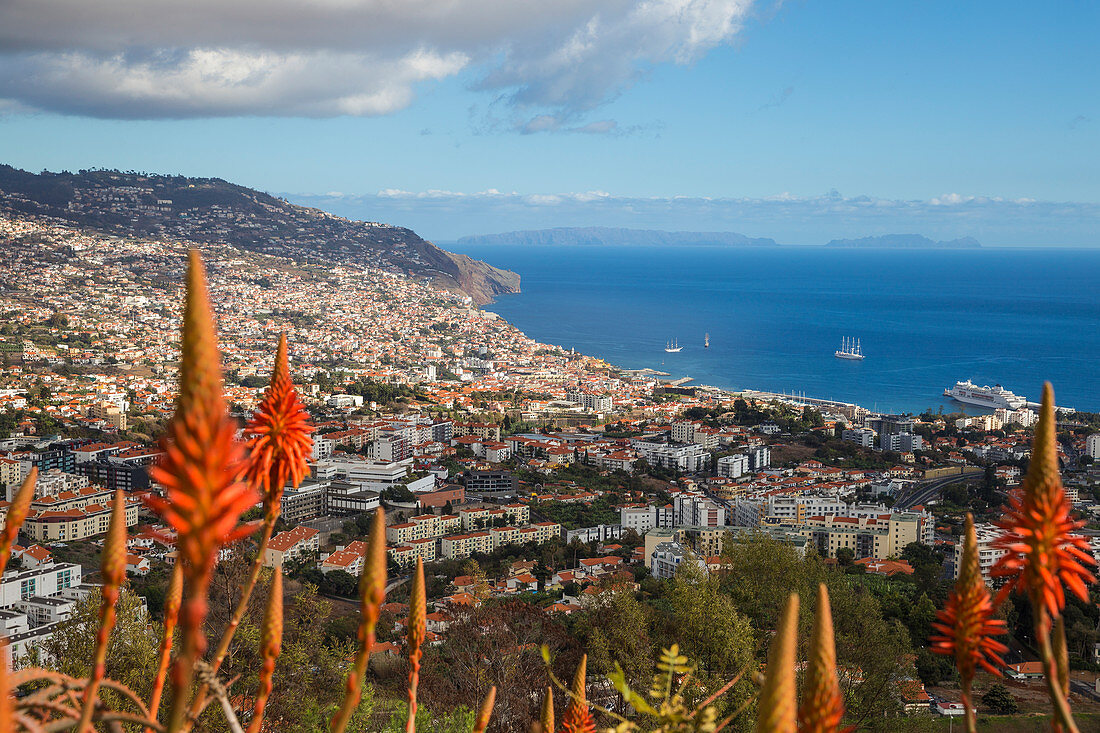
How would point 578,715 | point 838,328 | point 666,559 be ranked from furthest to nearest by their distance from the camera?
point 838,328
point 666,559
point 578,715

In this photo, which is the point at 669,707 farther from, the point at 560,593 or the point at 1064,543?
the point at 560,593

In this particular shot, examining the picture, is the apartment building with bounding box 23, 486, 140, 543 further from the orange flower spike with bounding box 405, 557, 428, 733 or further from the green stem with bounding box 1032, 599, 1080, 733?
the green stem with bounding box 1032, 599, 1080, 733

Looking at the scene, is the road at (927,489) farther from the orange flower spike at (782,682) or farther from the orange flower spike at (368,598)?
the orange flower spike at (782,682)

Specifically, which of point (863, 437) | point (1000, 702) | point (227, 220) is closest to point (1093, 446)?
point (863, 437)

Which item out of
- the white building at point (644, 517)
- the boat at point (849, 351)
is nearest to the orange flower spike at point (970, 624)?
the white building at point (644, 517)

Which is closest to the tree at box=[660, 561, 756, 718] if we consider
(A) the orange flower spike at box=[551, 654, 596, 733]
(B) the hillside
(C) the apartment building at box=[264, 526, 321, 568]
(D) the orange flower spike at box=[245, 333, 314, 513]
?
(A) the orange flower spike at box=[551, 654, 596, 733]

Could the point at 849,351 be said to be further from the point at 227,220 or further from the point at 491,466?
the point at 227,220
